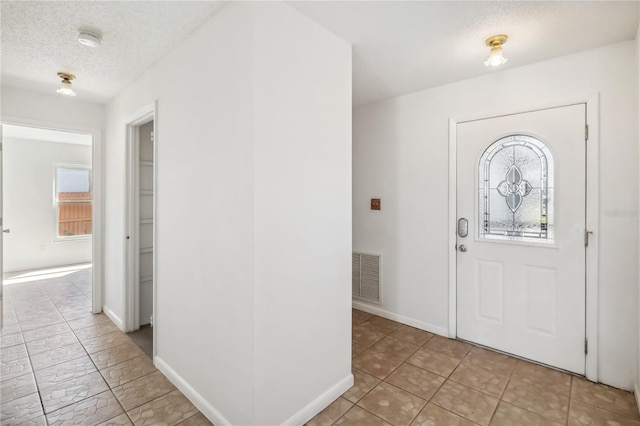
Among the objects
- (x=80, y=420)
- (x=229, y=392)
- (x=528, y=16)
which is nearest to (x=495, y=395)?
(x=229, y=392)

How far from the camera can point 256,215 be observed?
156 centimetres

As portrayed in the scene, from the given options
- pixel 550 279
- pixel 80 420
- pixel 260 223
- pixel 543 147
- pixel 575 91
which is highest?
pixel 575 91

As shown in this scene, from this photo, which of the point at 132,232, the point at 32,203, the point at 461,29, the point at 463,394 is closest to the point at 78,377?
the point at 132,232

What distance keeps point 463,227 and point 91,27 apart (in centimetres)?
324

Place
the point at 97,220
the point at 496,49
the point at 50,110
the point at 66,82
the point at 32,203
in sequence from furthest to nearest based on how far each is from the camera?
the point at 32,203, the point at 97,220, the point at 50,110, the point at 66,82, the point at 496,49

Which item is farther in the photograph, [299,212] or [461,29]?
[461,29]

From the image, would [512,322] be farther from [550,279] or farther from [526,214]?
[526,214]

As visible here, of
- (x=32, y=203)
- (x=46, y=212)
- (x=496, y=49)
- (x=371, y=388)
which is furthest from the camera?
(x=46, y=212)

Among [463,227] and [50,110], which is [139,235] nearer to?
[50,110]

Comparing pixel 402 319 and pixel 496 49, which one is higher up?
pixel 496 49

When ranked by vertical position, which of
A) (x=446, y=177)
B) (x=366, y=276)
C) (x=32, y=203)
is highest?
(x=446, y=177)

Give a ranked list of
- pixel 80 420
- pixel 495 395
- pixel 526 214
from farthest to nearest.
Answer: pixel 526 214 < pixel 495 395 < pixel 80 420

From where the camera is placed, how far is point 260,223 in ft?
5.17

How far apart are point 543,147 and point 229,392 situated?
2857mm
